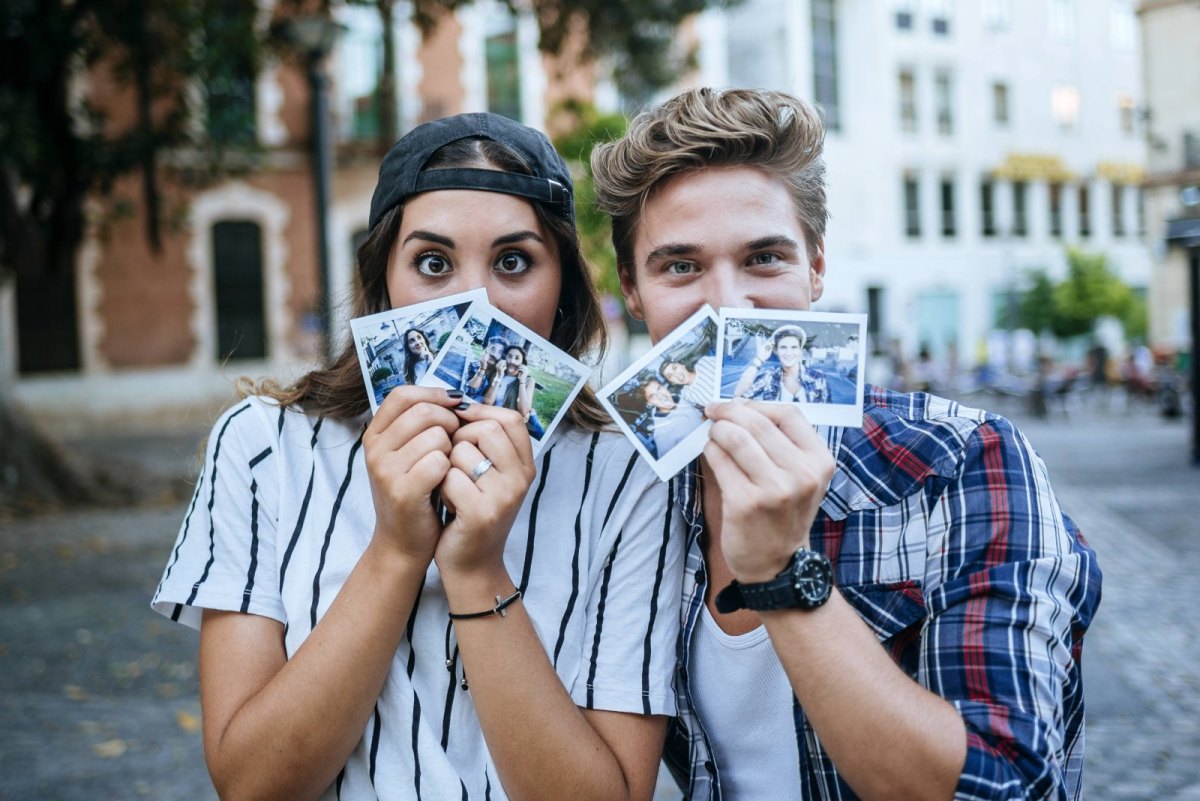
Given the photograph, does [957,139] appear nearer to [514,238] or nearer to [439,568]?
[514,238]

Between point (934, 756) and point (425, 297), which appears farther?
point (425, 297)

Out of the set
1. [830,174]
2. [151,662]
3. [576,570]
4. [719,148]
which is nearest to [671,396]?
[576,570]

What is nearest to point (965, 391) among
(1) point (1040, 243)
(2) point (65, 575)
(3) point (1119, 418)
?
(3) point (1119, 418)

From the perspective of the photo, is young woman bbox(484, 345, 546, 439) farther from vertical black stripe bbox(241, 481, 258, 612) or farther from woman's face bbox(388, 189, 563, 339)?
vertical black stripe bbox(241, 481, 258, 612)

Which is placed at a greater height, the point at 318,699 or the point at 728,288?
the point at 728,288

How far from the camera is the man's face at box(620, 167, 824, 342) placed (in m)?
1.82

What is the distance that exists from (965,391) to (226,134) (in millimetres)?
18005

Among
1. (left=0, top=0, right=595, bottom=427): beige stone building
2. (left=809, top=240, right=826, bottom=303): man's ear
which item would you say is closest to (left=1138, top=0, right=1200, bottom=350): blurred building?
(left=0, top=0, right=595, bottom=427): beige stone building

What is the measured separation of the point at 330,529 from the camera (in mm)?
1845

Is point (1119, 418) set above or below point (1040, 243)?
below

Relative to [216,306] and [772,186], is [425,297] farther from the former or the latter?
[216,306]

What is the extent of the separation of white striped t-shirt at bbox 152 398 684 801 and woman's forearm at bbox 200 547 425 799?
89 mm

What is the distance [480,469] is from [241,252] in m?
22.5

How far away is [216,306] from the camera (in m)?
22.3
